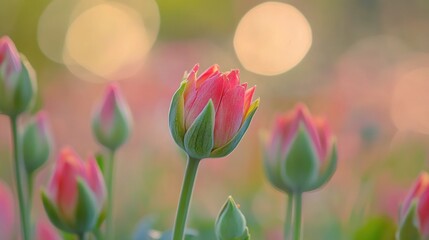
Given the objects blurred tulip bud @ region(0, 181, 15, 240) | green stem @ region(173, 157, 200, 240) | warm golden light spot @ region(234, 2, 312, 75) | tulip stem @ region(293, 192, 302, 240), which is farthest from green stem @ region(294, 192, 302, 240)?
warm golden light spot @ region(234, 2, 312, 75)

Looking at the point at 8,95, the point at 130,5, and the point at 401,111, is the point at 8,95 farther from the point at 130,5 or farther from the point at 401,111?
the point at 130,5

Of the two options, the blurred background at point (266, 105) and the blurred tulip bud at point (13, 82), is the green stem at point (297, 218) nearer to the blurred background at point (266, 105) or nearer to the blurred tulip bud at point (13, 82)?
the blurred background at point (266, 105)

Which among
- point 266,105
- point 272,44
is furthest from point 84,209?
point 272,44

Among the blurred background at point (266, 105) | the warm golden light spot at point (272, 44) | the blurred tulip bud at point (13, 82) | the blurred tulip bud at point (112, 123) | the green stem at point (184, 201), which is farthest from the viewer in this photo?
the warm golden light spot at point (272, 44)

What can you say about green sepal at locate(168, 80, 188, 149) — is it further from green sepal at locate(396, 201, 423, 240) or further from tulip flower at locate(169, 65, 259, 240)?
green sepal at locate(396, 201, 423, 240)

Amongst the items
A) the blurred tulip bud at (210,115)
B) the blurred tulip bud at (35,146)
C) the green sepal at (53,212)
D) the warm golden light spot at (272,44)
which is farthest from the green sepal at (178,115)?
the warm golden light spot at (272,44)

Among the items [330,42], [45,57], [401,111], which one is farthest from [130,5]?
[401,111]

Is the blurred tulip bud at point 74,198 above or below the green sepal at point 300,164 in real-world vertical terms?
below
